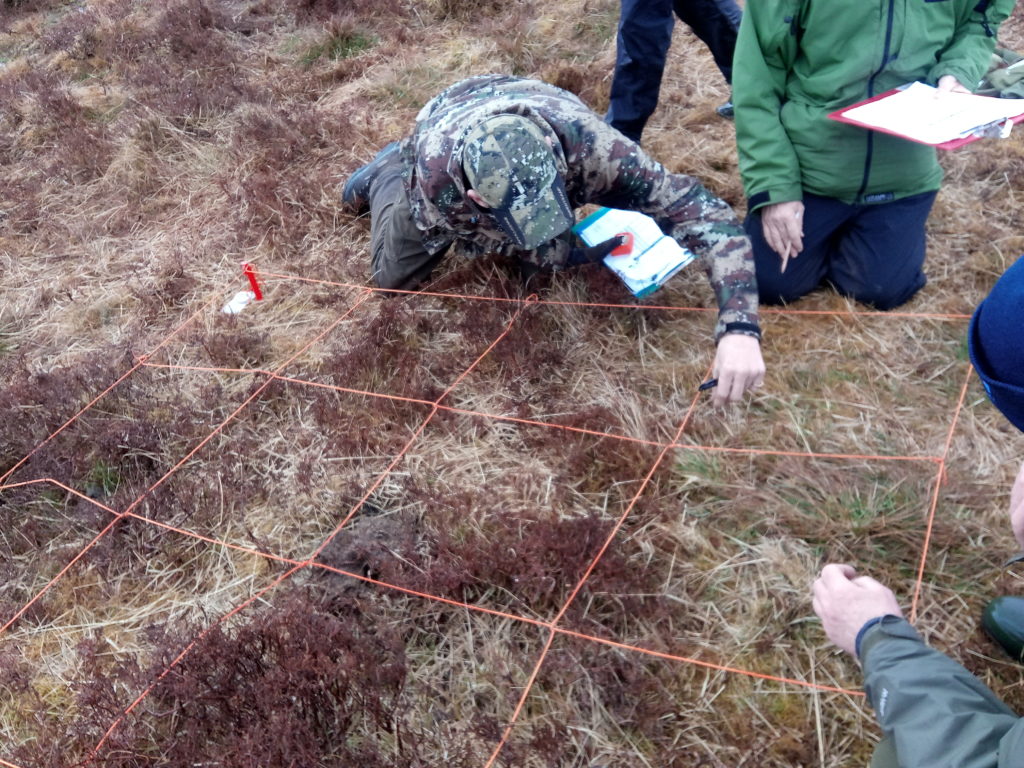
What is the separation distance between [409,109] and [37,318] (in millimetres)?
2655

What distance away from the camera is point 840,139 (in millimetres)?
2969

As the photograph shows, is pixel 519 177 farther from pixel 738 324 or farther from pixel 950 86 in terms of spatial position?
pixel 950 86

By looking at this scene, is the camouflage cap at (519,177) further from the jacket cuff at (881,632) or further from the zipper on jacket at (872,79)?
the jacket cuff at (881,632)

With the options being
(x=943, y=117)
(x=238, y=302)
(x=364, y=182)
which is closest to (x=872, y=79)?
→ (x=943, y=117)

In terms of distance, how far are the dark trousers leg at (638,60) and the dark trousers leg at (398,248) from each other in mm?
1249

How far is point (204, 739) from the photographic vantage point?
2.17 metres

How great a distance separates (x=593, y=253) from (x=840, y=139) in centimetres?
106

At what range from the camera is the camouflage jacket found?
2697mm

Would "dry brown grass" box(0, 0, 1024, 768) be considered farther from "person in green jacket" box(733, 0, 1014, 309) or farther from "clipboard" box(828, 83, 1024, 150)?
"clipboard" box(828, 83, 1024, 150)

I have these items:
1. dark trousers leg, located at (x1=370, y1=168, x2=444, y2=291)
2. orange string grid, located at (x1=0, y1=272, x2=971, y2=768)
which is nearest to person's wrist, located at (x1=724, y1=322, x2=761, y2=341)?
orange string grid, located at (x1=0, y1=272, x2=971, y2=768)

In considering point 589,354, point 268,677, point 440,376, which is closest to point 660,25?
point 589,354

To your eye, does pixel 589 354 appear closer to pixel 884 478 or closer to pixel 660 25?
pixel 884 478

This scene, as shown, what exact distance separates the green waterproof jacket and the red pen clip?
2.02 feet

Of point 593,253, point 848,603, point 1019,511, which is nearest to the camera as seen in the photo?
point 1019,511
